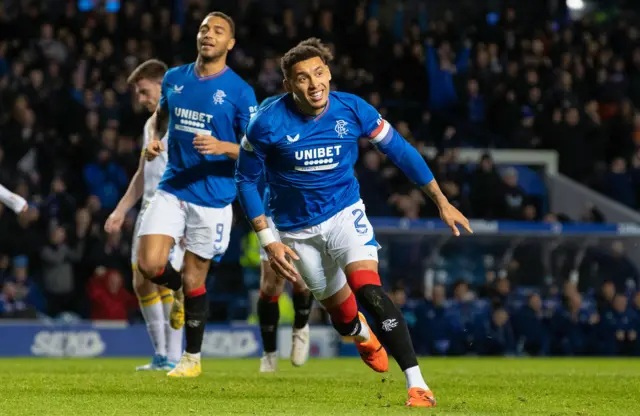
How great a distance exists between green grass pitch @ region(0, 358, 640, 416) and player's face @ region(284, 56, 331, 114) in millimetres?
1935

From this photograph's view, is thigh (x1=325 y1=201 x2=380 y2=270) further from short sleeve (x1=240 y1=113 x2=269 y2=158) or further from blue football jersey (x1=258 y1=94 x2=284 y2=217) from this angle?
blue football jersey (x1=258 y1=94 x2=284 y2=217)

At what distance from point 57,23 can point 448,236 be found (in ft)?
26.0

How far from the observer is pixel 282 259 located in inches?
315

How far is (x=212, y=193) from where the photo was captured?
10578 millimetres

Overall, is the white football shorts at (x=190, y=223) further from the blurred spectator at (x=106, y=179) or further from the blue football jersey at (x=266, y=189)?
the blurred spectator at (x=106, y=179)

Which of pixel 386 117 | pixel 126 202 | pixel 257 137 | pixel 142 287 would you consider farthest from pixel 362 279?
pixel 386 117

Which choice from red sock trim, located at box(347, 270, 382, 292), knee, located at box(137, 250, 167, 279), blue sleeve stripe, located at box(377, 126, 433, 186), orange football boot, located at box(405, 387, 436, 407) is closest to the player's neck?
knee, located at box(137, 250, 167, 279)

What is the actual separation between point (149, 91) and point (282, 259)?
4.20 meters

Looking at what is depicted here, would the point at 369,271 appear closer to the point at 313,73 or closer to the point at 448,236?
the point at 313,73

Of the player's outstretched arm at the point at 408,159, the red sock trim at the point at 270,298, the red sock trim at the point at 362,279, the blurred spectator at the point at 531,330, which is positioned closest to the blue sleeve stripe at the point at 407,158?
the player's outstretched arm at the point at 408,159

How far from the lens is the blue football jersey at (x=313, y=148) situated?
8250mm

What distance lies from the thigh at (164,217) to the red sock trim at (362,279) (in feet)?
8.98

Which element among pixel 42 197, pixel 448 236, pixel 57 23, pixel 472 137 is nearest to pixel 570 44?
pixel 472 137

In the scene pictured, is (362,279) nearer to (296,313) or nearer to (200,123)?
(200,123)
